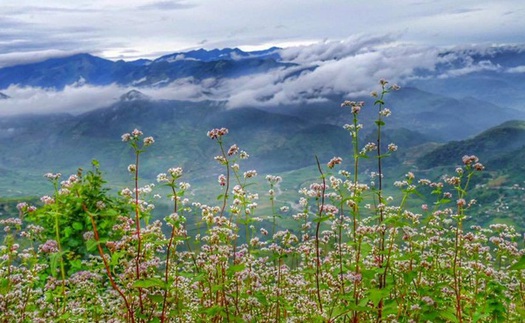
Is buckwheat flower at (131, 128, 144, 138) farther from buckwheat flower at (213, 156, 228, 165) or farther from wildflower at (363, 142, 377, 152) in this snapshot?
wildflower at (363, 142, 377, 152)

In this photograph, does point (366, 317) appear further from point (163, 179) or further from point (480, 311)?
point (163, 179)

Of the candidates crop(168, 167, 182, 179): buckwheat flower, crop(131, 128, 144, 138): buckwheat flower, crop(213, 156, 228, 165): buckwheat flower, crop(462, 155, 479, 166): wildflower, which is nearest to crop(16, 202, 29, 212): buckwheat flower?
crop(131, 128, 144, 138): buckwheat flower

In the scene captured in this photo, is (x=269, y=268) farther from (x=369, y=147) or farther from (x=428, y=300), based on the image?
(x=428, y=300)

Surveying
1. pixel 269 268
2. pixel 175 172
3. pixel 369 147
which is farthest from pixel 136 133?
pixel 269 268

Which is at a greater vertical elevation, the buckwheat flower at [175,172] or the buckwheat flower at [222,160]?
the buckwheat flower at [175,172]

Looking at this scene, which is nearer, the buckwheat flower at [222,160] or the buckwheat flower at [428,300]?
the buckwheat flower at [428,300]

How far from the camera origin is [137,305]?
28.9 ft

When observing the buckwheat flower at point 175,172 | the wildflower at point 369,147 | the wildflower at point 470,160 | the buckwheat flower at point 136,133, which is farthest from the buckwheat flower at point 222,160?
the wildflower at point 470,160

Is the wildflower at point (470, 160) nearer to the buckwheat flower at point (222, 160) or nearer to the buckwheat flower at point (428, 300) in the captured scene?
the buckwheat flower at point (428, 300)

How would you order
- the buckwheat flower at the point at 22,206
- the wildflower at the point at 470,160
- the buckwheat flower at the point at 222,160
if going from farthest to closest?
the buckwheat flower at the point at 222,160 < the buckwheat flower at the point at 22,206 < the wildflower at the point at 470,160

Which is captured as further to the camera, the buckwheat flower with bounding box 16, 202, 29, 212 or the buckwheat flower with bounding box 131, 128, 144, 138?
the buckwheat flower with bounding box 16, 202, 29, 212

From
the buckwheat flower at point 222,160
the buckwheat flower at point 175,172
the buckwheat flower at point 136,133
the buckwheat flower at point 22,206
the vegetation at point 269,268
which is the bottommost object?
the vegetation at point 269,268

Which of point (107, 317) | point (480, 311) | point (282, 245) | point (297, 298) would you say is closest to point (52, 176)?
point (107, 317)

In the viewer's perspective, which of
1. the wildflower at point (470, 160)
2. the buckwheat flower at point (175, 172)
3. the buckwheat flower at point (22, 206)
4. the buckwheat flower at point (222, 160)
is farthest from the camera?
the buckwheat flower at point (222, 160)
